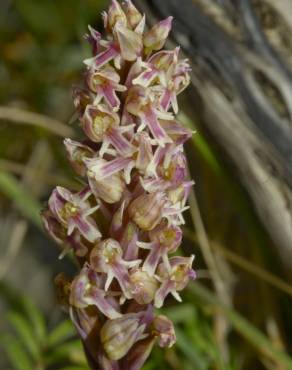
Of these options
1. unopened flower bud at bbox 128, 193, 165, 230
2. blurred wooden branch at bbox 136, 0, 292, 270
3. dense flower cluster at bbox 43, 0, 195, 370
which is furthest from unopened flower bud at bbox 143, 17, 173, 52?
blurred wooden branch at bbox 136, 0, 292, 270

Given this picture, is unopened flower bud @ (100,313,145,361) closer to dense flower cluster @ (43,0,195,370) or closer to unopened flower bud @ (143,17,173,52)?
dense flower cluster @ (43,0,195,370)

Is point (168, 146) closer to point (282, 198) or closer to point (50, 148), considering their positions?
point (282, 198)

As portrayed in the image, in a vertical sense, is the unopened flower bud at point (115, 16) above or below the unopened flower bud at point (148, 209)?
above

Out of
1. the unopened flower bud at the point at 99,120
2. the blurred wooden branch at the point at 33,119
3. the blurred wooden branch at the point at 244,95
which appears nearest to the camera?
the unopened flower bud at the point at 99,120

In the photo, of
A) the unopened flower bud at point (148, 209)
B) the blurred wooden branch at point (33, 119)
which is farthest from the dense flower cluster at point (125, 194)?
the blurred wooden branch at point (33, 119)

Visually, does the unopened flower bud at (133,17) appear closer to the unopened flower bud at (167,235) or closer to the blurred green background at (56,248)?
the unopened flower bud at (167,235)

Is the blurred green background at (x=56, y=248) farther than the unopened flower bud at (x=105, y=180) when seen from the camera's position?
Yes

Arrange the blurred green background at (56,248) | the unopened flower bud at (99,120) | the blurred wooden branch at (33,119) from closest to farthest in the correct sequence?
the unopened flower bud at (99,120) → the blurred green background at (56,248) → the blurred wooden branch at (33,119)

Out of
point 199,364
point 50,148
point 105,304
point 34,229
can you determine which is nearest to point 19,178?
point 34,229
